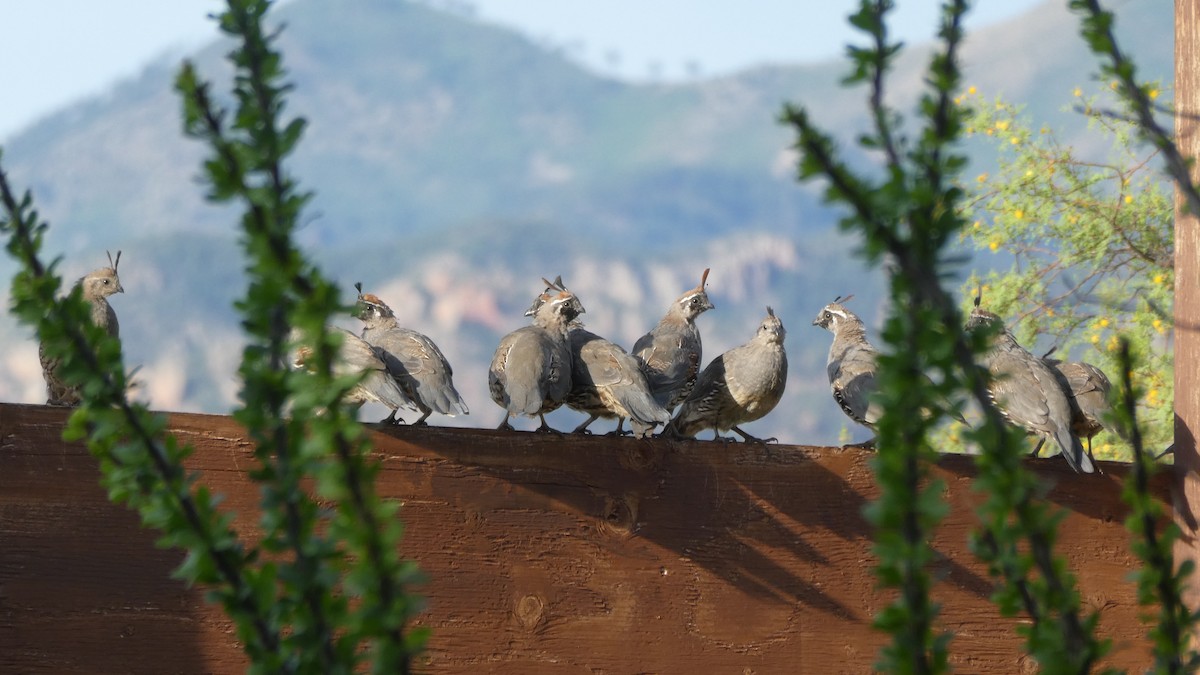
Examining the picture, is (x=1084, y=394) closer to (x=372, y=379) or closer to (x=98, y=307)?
(x=372, y=379)

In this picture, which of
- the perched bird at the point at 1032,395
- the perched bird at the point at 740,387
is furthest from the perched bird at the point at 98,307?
the perched bird at the point at 1032,395

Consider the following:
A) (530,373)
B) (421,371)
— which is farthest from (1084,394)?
(421,371)

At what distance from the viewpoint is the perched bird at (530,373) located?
14.6 feet

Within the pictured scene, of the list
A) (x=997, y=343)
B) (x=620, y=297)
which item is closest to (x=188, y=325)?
(x=620, y=297)

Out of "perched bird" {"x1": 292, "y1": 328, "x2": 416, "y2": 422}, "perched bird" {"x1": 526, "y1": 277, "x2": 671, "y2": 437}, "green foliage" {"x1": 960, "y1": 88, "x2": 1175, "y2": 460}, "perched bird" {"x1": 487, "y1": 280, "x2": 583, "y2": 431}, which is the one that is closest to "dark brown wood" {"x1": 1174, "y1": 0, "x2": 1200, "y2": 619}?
"perched bird" {"x1": 526, "y1": 277, "x2": 671, "y2": 437}

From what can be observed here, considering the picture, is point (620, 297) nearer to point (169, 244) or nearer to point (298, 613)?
point (169, 244)

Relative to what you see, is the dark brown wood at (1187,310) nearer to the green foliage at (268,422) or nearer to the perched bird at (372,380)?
the perched bird at (372,380)

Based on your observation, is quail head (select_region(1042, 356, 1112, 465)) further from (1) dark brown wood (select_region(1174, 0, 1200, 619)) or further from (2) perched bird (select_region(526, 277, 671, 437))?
(2) perched bird (select_region(526, 277, 671, 437))

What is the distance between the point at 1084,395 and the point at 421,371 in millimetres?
2199

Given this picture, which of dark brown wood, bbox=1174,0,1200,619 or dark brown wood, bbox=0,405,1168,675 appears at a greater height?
dark brown wood, bbox=1174,0,1200,619

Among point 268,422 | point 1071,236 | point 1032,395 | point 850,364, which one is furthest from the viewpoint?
point 1071,236

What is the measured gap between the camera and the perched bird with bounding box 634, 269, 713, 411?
4.84m

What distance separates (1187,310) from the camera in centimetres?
397

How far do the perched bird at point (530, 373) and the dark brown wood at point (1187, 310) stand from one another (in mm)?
1770
